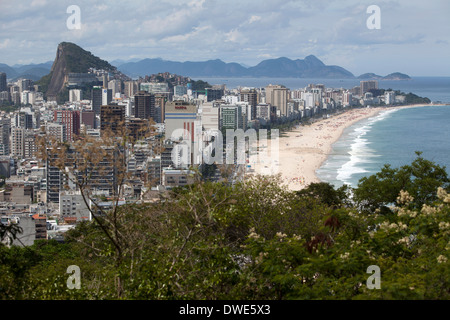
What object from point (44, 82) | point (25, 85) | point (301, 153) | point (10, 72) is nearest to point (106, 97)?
point (25, 85)

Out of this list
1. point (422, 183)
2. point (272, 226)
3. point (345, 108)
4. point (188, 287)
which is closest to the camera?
point (188, 287)

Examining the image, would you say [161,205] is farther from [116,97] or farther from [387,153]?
[116,97]

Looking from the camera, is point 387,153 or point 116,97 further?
point 116,97

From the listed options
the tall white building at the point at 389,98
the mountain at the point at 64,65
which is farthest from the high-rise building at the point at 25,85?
the tall white building at the point at 389,98

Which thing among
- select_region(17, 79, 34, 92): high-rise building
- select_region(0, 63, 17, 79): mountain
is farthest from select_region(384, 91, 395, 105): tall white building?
select_region(0, 63, 17, 79): mountain

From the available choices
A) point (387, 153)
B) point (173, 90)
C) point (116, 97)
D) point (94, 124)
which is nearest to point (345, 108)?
point (173, 90)

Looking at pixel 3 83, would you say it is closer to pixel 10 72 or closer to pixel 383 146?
pixel 10 72
